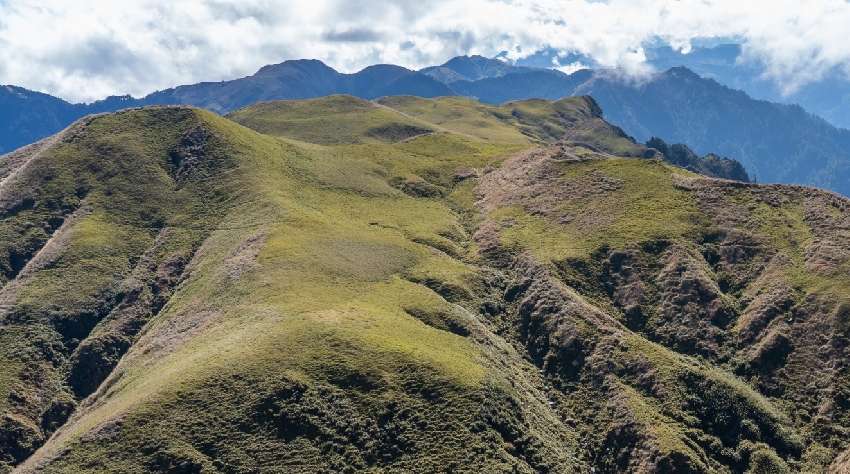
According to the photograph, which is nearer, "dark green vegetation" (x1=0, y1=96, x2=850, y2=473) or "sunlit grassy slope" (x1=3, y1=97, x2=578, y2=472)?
"sunlit grassy slope" (x1=3, y1=97, x2=578, y2=472)

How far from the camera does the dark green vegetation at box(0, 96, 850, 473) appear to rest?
70000 millimetres

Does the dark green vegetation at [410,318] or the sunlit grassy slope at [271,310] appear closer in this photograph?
the sunlit grassy slope at [271,310]

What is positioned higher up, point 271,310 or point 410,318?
point 271,310

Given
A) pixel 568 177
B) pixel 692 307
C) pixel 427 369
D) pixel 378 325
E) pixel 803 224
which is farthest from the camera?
pixel 568 177

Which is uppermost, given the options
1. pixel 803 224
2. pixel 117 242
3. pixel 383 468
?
pixel 803 224

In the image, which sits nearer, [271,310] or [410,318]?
[271,310]

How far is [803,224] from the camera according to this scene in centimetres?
10444

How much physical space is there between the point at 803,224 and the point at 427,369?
6800 centimetres

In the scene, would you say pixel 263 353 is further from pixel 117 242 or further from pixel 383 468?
pixel 117 242

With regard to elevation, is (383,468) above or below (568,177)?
below

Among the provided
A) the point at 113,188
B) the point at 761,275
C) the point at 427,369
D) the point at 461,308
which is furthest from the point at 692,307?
the point at 113,188

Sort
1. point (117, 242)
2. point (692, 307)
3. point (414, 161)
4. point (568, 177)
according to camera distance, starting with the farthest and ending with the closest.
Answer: point (414, 161)
point (568, 177)
point (117, 242)
point (692, 307)

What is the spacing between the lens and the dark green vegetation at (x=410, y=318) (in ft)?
230

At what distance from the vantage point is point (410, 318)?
90.6m
